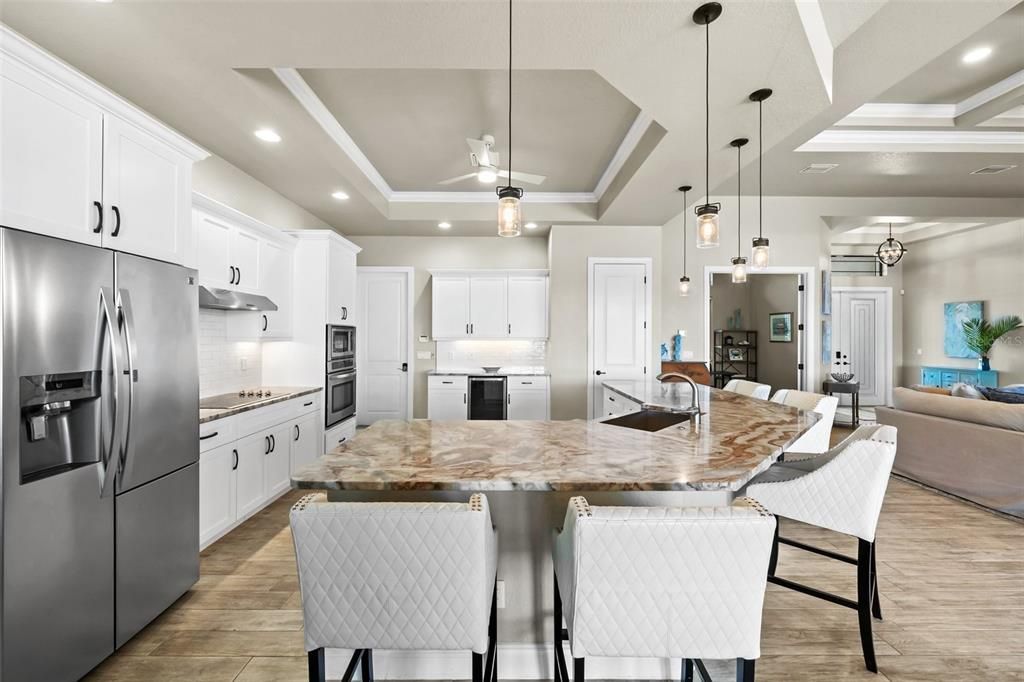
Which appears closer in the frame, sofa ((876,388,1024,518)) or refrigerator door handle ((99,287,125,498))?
refrigerator door handle ((99,287,125,498))

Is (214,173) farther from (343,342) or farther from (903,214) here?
(903,214)

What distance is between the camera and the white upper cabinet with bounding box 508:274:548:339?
6.03 meters

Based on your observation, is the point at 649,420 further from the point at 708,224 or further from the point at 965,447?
the point at 965,447

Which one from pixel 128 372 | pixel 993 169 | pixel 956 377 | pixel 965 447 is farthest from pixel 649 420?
pixel 956 377

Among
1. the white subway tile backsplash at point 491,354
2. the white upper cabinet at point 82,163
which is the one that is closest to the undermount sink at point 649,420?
the white upper cabinet at point 82,163

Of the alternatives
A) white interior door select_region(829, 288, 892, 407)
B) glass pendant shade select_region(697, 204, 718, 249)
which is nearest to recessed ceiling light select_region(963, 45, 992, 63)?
glass pendant shade select_region(697, 204, 718, 249)

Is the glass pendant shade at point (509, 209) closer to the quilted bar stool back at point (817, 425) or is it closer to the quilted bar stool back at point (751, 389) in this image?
the quilted bar stool back at point (817, 425)

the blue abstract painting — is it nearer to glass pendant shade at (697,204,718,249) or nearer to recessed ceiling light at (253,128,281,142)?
glass pendant shade at (697,204,718,249)

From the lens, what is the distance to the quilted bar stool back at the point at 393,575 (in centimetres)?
112

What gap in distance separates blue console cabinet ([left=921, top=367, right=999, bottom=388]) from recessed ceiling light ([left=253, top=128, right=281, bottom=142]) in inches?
350

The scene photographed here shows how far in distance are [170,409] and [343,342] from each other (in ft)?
8.43

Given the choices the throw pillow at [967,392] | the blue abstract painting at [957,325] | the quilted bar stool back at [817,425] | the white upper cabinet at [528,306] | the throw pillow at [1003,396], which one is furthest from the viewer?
the blue abstract painting at [957,325]

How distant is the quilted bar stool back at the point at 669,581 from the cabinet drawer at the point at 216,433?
2410 millimetres

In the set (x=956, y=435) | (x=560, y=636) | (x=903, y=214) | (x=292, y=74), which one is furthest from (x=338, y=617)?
(x=903, y=214)
